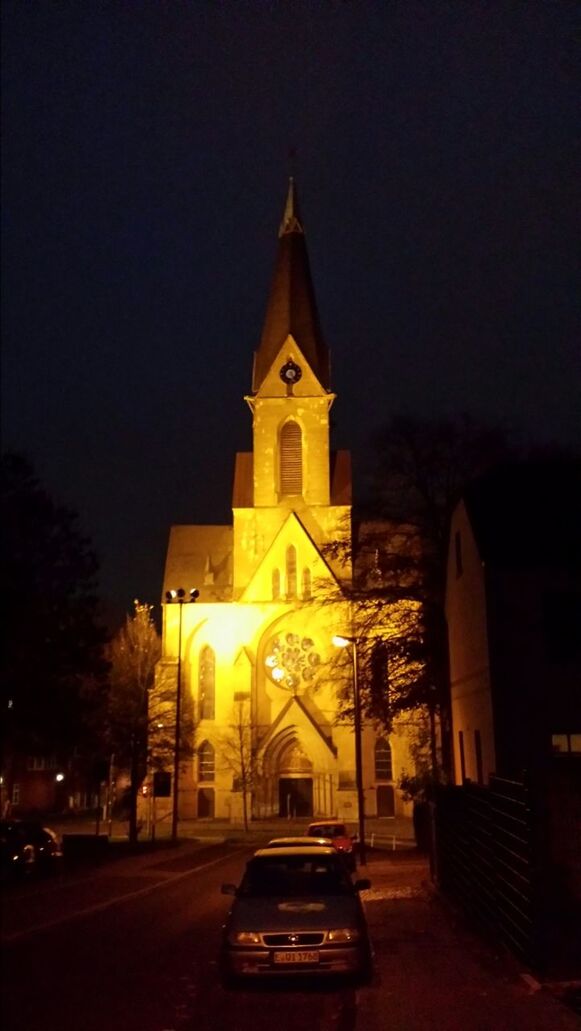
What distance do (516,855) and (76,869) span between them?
1645cm

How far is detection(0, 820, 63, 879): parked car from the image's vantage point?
21.2 meters

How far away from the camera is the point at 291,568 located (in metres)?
50.3

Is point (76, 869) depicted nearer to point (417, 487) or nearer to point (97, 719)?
point (417, 487)

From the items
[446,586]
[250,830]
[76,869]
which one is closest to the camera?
[76,869]

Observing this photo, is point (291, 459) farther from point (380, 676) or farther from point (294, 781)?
point (380, 676)

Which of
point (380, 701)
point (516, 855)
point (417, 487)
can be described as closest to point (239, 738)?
point (380, 701)

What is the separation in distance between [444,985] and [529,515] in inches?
523

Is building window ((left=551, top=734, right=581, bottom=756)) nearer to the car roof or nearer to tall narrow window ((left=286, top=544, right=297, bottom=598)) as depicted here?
the car roof

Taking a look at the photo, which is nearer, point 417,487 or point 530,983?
point 530,983

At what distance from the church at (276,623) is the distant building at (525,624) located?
70.7 feet

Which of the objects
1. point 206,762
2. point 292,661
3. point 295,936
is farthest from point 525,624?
point 206,762

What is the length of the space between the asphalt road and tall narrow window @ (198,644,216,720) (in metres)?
31.3

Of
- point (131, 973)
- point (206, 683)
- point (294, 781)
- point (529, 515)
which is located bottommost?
point (131, 973)

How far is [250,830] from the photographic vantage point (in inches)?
1672
